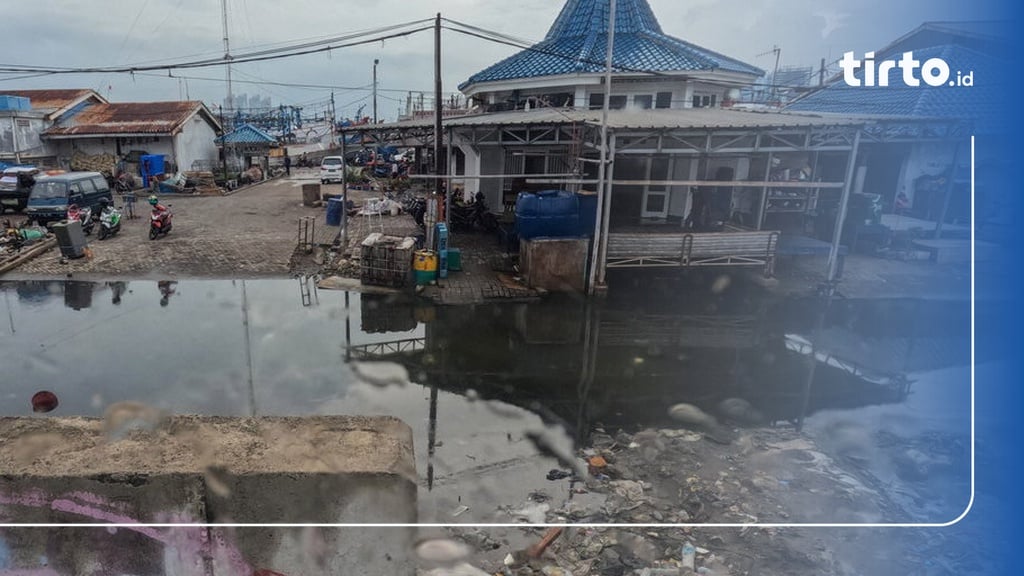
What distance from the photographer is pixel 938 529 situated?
422 centimetres

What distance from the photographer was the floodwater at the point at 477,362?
6.09 metres

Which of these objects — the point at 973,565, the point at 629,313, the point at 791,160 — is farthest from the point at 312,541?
the point at 791,160

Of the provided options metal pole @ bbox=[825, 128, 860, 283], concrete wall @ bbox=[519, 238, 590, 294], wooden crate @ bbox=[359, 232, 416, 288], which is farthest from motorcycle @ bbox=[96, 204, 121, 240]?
metal pole @ bbox=[825, 128, 860, 283]

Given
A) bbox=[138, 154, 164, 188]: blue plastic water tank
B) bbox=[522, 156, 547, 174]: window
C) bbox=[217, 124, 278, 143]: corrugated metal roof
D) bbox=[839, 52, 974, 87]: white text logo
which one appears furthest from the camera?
bbox=[217, 124, 278, 143]: corrugated metal roof

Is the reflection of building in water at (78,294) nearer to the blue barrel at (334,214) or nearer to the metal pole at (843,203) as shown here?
the blue barrel at (334,214)

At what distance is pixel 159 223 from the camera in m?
15.0

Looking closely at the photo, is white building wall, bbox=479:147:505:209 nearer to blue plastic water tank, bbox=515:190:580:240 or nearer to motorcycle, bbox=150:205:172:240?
blue plastic water tank, bbox=515:190:580:240

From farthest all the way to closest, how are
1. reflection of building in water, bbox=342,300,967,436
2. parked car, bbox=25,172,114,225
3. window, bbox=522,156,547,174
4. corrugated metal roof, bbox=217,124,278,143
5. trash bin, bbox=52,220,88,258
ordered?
corrugated metal roof, bbox=217,124,278,143, window, bbox=522,156,547,174, parked car, bbox=25,172,114,225, trash bin, bbox=52,220,88,258, reflection of building in water, bbox=342,300,967,436

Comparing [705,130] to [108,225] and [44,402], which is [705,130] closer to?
[44,402]

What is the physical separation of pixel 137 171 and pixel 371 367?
78.5 ft

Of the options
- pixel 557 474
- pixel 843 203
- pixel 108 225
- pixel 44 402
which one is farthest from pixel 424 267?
pixel 108 225

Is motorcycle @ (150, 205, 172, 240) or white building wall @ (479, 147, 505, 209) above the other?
white building wall @ (479, 147, 505, 209)

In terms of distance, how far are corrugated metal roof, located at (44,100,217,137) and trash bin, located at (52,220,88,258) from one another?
1399cm

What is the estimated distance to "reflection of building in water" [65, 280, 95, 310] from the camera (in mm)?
10180
